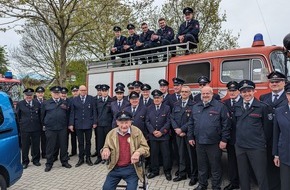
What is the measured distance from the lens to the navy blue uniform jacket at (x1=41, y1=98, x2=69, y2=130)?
647cm

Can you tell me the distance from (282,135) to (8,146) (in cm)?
376

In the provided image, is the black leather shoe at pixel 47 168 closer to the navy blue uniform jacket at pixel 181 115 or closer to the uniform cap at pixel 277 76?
the navy blue uniform jacket at pixel 181 115

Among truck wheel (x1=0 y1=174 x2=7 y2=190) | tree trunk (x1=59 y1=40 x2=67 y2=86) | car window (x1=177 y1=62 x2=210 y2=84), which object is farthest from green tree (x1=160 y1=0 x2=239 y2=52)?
truck wheel (x1=0 y1=174 x2=7 y2=190)

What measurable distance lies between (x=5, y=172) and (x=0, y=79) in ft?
28.4

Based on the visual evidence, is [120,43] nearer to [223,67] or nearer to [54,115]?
[54,115]

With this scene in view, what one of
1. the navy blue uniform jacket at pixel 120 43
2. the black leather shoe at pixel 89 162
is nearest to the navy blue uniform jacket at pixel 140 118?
the black leather shoe at pixel 89 162

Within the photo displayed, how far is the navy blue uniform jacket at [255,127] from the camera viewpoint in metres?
4.18

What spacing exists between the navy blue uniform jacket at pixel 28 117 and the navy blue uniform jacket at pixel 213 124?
13.0ft

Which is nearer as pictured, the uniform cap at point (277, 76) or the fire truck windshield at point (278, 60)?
the uniform cap at point (277, 76)

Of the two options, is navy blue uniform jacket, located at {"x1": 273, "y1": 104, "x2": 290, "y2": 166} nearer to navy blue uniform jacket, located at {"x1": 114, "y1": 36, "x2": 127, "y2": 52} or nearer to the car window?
the car window

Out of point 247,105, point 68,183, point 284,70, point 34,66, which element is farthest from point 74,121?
point 34,66

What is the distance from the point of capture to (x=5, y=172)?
4227 millimetres

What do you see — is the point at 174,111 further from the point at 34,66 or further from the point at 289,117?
the point at 34,66

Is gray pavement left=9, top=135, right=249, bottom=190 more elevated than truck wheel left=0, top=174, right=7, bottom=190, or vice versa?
truck wheel left=0, top=174, right=7, bottom=190
